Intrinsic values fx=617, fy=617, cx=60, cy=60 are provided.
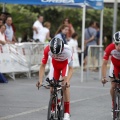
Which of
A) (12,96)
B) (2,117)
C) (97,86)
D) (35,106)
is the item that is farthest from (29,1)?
(2,117)

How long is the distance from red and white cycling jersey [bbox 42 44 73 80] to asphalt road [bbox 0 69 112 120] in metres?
1.13

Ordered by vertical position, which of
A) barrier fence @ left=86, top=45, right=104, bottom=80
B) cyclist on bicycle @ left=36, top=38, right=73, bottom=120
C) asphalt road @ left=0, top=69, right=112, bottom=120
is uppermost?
cyclist on bicycle @ left=36, top=38, right=73, bottom=120

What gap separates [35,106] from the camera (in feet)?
43.7

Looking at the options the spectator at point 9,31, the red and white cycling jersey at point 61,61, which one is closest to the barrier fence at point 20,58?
the spectator at point 9,31

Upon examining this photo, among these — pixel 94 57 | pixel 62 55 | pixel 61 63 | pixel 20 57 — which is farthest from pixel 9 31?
pixel 62 55

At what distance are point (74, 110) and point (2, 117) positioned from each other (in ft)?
6.31

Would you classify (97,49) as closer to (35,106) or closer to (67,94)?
(35,106)

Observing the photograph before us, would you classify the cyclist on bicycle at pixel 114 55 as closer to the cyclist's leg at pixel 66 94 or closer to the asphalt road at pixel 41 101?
the cyclist's leg at pixel 66 94

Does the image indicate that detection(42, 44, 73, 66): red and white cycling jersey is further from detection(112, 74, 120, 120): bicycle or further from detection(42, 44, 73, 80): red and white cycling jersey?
detection(112, 74, 120, 120): bicycle

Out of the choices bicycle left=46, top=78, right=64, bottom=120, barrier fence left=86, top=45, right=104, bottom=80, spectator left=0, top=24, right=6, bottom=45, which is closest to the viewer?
bicycle left=46, top=78, right=64, bottom=120

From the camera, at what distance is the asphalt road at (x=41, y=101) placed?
11953mm

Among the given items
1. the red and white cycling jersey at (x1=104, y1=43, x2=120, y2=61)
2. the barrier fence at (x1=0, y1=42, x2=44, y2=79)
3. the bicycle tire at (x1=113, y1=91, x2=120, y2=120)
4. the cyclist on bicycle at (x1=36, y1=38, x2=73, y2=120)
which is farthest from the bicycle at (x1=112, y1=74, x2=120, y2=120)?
the barrier fence at (x1=0, y1=42, x2=44, y2=79)

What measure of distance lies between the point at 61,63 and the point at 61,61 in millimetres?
36

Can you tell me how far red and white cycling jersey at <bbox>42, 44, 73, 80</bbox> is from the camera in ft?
34.7
